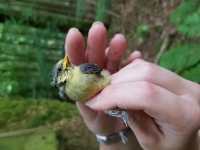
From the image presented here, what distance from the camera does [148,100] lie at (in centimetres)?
87

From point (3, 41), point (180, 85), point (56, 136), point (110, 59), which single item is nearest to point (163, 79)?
point (180, 85)

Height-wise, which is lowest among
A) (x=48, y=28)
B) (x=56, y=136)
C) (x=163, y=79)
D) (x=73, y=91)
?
(x=56, y=136)

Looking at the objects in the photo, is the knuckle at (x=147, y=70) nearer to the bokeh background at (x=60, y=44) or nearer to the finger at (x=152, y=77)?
the finger at (x=152, y=77)

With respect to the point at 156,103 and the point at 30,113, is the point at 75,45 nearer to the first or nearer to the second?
the point at 156,103

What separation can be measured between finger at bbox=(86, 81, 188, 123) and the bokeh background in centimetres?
83

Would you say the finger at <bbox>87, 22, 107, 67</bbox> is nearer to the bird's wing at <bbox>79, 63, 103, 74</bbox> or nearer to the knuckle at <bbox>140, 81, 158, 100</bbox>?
the bird's wing at <bbox>79, 63, 103, 74</bbox>

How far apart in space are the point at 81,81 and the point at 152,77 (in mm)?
295

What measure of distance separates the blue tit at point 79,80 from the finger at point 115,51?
0.36 meters

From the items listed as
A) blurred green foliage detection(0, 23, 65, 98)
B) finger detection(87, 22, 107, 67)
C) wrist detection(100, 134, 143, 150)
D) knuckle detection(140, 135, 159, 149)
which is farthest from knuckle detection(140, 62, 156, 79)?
blurred green foliage detection(0, 23, 65, 98)

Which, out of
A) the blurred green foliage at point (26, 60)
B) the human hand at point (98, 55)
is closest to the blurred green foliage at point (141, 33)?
the blurred green foliage at point (26, 60)

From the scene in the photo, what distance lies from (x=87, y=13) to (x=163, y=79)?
3846 mm

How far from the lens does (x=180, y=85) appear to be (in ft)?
3.36

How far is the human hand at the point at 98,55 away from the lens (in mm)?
1356

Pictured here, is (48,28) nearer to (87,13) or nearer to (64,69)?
(87,13)
